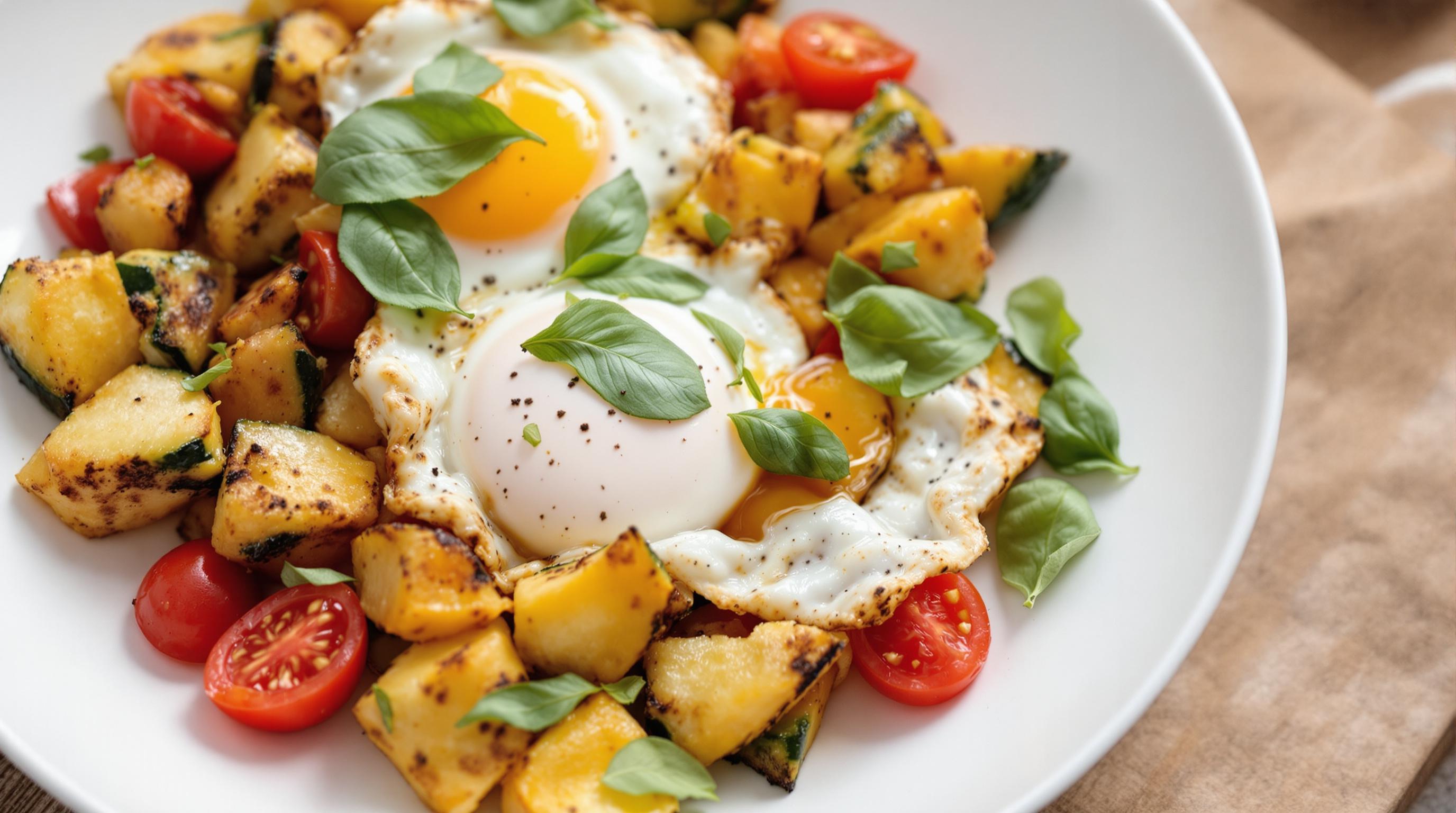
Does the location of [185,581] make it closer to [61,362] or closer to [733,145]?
[61,362]

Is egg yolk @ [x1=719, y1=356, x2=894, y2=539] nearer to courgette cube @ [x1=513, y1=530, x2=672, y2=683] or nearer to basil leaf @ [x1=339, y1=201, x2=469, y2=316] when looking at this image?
courgette cube @ [x1=513, y1=530, x2=672, y2=683]

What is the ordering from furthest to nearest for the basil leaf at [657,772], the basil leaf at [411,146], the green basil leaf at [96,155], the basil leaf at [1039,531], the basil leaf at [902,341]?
1. the green basil leaf at [96,155]
2. the basil leaf at [902,341]
3. the basil leaf at [411,146]
4. the basil leaf at [1039,531]
5. the basil leaf at [657,772]

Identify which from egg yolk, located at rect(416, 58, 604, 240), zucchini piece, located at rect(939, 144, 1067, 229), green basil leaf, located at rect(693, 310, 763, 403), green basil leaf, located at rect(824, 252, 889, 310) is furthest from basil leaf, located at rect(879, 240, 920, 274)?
egg yolk, located at rect(416, 58, 604, 240)

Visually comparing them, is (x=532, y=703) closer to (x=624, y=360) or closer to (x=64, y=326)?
(x=624, y=360)

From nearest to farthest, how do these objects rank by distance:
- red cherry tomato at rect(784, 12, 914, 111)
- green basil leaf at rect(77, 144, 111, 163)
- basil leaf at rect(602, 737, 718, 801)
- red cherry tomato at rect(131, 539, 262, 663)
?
basil leaf at rect(602, 737, 718, 801) → red cherry tomato at rect(131, 539, 262, 663) → green basil leaf at rect(77, 144, 111, 163) → red cherry tomato at rect(784, 12, 914, 111)

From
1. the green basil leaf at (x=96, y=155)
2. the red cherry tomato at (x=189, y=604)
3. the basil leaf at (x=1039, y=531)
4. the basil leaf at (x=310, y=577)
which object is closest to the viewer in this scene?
the basil leaf at (x=310, y=577)

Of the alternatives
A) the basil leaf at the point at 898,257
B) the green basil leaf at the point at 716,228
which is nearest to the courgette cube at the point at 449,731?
the green basil leaf at the point at 716,228

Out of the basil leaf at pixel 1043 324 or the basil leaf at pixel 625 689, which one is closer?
the basil leaf at pixel 625 689

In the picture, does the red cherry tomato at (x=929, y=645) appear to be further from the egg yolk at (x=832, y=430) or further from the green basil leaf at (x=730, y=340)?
the green basil leaf at (x=730, y=340)
